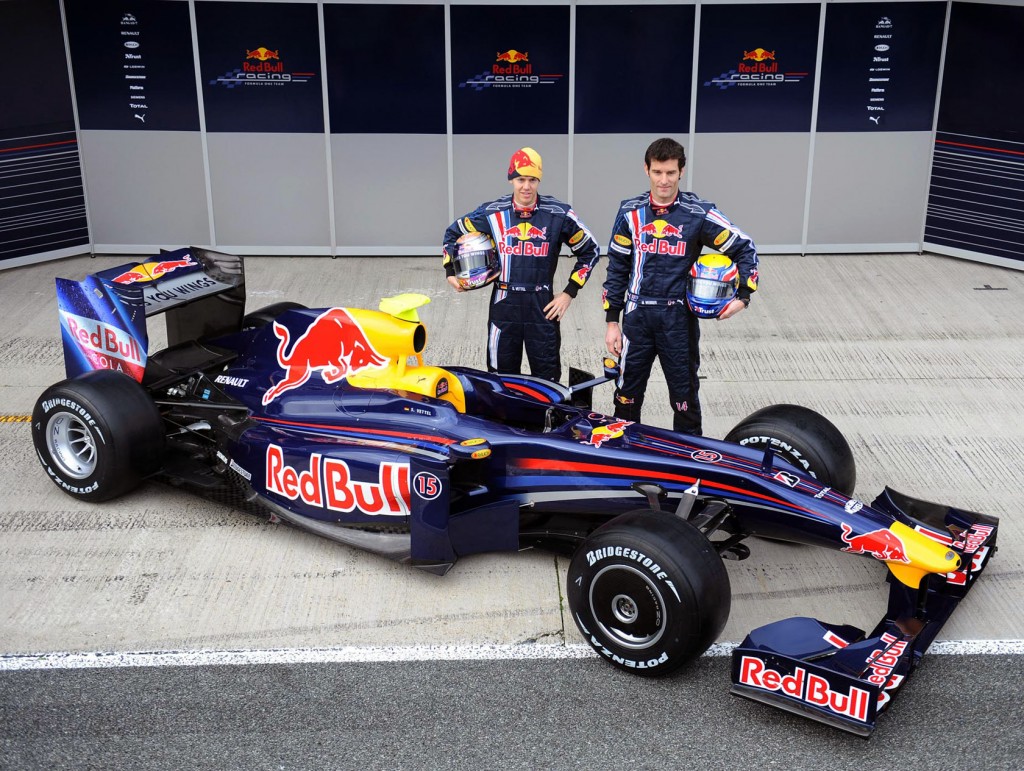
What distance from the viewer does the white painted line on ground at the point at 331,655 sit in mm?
4754

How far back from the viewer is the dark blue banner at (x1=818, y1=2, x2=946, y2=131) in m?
9.97

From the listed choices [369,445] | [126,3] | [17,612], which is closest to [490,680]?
[369,445]

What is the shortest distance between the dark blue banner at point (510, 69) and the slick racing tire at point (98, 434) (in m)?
5.22

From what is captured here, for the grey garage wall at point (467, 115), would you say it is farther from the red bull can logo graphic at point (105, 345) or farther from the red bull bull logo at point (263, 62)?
the red bull can logo graphic at point (105, 345)

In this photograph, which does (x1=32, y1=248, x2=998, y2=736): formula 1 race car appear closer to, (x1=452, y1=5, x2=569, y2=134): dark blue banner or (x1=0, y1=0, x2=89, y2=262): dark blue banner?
(x1=452, y1=5, x2=569, y2=134): dark blue banner

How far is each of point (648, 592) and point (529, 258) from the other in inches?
105

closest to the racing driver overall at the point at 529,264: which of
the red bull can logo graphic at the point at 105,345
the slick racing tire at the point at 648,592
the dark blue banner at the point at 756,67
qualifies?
the red bull can logo graphic at the point at 105,345

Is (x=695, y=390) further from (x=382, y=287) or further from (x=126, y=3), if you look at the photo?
(x=126, y=3)

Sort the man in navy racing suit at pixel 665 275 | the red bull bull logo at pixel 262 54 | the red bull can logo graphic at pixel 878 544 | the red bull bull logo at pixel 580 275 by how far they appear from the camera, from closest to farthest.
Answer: the red bull can logo graphic at pixel 878 544 < the man in navy racing suit at pixel 665 275 < the red bull bull logo at pixel 580 275 < the red bull bull logo at pixel 262 54

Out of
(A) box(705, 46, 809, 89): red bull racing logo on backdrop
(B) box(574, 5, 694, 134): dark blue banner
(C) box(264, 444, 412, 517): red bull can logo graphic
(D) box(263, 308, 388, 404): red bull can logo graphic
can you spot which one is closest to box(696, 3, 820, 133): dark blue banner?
(A) box(705, 46, 809, 89): red bull racing logo on backdrop

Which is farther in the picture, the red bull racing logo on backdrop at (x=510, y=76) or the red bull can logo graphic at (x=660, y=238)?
the red bull racing logo on backdrop at (x=510, y=76)

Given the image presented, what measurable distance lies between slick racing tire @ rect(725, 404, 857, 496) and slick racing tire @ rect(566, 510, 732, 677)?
1.20 metres

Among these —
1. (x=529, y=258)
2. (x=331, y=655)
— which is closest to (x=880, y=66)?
(x=529, y=258)

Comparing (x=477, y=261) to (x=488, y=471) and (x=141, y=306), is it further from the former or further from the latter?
(x=141, y=306)
